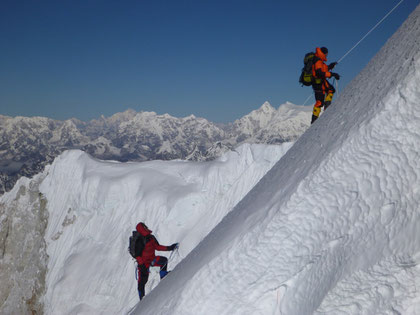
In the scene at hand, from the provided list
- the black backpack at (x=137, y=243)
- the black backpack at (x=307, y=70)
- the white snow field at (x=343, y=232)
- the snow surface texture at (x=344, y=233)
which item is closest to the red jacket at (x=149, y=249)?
the black backpack at (x=137, y=243)

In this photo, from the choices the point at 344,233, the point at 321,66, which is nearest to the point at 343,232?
the point at 344,233

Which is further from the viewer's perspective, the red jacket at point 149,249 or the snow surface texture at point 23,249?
the snow surface texture at point 23,249

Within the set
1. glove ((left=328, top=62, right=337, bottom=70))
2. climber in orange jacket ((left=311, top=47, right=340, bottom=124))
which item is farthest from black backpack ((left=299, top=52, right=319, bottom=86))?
glove ((left=328, top=62, right=337, bottom=70))

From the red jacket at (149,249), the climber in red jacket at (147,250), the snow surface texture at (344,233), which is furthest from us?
the red jacket at (149,249)

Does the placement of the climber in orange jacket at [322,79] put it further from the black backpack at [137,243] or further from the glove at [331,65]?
the black backpack at [137,243]

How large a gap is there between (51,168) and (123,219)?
41.3 feet

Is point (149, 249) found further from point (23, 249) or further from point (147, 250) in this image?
point (23, 249)

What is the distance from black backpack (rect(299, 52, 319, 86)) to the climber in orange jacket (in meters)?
0.10

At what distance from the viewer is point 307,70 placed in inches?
350

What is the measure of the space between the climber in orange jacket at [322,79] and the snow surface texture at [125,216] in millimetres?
9651

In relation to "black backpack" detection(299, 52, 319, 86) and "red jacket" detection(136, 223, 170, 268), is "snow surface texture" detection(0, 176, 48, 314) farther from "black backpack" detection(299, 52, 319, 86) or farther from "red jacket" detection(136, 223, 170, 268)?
"black backpack" detection(299, 52, 319, 86)

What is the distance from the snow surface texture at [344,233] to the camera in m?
2.47

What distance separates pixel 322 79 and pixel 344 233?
23.3ft

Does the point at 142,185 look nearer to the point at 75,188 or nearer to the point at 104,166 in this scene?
the point at 104,166
